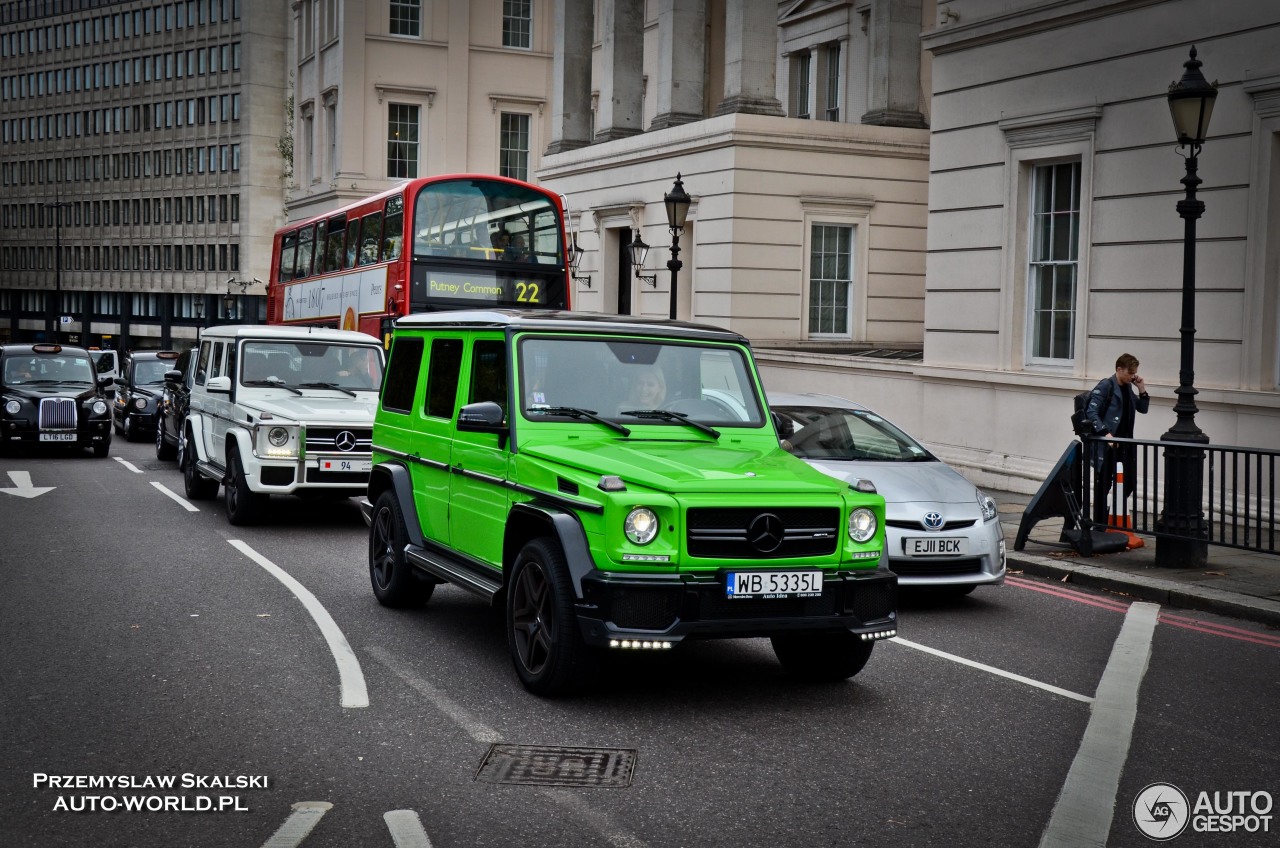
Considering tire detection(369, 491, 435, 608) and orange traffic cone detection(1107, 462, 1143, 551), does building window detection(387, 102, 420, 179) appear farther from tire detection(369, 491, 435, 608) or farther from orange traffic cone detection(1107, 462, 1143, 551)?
tire detection(369, 491, 435, 608)

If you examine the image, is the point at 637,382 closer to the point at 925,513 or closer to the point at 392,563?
the point at 392,563

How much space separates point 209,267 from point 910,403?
82.1m

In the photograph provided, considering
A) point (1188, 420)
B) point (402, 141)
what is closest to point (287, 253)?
point (1188, 420)

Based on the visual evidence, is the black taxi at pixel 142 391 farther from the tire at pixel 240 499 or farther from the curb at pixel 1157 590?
the curb at pixel 1157 590

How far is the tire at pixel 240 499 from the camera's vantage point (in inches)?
564

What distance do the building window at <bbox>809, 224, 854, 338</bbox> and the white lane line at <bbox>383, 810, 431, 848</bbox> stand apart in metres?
23.8

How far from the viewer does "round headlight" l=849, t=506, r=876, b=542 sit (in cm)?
721

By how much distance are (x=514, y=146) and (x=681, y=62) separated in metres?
21.3

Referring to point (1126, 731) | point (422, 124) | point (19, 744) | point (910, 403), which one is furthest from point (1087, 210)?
point (422, 124)

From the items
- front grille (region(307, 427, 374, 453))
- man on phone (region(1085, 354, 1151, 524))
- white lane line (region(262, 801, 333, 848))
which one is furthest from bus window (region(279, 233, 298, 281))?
white lane line (region(262, 801, 333, 848))

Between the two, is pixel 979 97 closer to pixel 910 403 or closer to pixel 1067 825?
pixel 910 403

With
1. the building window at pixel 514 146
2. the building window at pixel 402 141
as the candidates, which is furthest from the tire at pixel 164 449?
the building window at pixel 514 146

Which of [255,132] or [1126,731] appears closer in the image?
[1126,731]

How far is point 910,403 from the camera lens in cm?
2175
